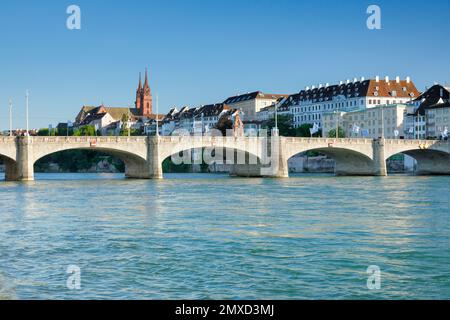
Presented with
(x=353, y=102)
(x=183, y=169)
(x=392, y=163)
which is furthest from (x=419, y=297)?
(x=353, y=102)

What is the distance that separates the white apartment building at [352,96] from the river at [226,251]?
87.7m

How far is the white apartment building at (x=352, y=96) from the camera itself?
117 meters

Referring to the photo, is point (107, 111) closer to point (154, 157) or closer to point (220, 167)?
point (220, 167)

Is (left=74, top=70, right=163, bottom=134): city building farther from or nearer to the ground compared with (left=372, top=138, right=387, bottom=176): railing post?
farther from the ground

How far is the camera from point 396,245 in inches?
723

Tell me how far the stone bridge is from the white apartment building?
110ft

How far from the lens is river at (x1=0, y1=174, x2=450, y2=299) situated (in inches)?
511

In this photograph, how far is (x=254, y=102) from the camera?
479 ft

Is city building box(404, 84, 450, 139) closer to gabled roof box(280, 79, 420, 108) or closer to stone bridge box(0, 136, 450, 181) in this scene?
gabled roof box(280, 79, 420, 108)

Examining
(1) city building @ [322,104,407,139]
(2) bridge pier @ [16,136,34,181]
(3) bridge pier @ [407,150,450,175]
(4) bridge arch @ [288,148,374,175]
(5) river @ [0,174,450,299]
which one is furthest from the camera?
(1) city building @ [322,104,407,139]

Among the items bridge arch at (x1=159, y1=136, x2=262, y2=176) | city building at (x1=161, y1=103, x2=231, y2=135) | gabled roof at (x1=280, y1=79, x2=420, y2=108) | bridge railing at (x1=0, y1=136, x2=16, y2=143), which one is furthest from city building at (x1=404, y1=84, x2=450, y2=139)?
bridge railing at (x1=0, y1=136, x2=16, y2=143)

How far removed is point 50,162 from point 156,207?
93.7m

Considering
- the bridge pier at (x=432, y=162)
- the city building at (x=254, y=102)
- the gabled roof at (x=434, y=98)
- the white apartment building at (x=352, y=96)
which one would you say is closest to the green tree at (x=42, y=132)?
the city building at (x=254, y=102)

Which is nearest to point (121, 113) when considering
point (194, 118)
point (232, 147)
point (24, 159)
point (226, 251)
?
point (194, 118)
